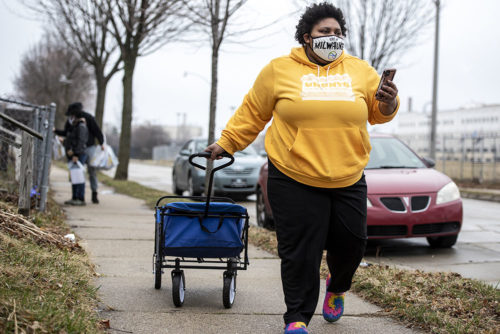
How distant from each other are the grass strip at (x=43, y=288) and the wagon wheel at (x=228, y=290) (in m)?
0.86

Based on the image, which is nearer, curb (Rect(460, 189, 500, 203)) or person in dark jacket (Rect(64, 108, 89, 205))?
person in dark jacket (Rect(64, 108, 89, 205))

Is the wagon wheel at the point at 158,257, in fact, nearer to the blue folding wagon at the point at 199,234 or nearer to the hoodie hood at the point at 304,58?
the blue folding wagon at the point at 199,234

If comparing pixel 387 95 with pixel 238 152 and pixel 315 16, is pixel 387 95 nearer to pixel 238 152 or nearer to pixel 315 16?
pixel 315 16

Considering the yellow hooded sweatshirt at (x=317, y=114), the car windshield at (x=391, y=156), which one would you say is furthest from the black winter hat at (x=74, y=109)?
the yellow hooded sweatshirt at (x=317, y=114)

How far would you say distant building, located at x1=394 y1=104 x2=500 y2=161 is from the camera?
2444cm

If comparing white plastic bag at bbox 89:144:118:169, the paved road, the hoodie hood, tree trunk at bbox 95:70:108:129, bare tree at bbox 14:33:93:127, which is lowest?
the paved road

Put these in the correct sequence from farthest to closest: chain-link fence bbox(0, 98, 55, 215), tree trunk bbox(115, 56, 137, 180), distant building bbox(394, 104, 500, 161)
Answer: distant building bbox(394, 104, 500, 161) → tree trunk bbox(115, 56, 137, 180) → chain-link fence bbox(0, 98, 55, 215)

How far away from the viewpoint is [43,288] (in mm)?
3631

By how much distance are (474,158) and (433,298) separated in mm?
21261

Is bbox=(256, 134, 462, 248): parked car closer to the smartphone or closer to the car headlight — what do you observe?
the car headlight

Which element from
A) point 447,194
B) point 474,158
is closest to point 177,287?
point 447,194

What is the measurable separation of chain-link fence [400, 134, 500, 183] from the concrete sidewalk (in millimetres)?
19269

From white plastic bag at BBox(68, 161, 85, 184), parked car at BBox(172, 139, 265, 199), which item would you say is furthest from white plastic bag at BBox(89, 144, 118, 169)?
parked car at BBox(172, 139, 265, 199)

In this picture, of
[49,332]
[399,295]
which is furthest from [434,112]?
[49,332]
